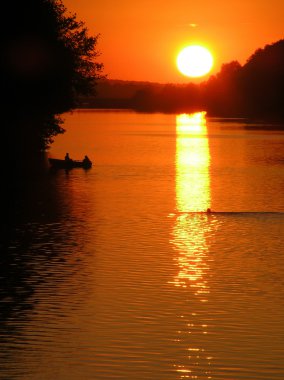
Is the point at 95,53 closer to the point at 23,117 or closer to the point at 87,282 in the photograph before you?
the point at 23,117

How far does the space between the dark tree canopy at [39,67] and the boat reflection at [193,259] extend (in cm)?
1075

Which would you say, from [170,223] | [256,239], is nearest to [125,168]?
[170,223]

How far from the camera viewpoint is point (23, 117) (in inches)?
2628

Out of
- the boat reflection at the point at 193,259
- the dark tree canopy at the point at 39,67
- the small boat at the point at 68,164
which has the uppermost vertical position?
the dark tree canopy at the point at 39,67

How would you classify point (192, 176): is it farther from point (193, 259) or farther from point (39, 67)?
point (193, 259)

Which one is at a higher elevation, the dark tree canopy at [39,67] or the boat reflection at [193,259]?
the dark tree canopy at [39,67]

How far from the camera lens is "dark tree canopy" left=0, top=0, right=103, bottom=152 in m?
63.5

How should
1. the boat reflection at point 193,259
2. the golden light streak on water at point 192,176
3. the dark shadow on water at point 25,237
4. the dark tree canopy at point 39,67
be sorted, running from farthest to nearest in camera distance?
1. the dark tree canopy at point 39,67
2. the golden light streak on water at point 192,176
3. the dark shadow on water at point 25,237
4. the boat reflection at point 193,259

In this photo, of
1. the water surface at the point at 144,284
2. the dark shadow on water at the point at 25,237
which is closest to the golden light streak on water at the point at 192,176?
the water surface at the point at 144,284

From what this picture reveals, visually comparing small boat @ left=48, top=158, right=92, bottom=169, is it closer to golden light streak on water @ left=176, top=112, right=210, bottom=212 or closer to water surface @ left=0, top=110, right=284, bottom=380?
golden light streak on water @ left=176, top=112, right=210, bottom=212

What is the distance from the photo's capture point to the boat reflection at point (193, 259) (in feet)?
61.5

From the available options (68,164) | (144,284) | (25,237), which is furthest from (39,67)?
(144,284)

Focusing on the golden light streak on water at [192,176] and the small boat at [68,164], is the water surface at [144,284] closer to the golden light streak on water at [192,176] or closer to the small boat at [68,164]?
the golden light streak on water at [192,176]

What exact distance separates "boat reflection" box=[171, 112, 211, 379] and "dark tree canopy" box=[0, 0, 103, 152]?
1075 cm
